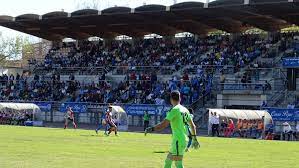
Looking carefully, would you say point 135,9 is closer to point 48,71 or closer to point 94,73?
point 94,73

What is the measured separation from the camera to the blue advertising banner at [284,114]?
45662mm

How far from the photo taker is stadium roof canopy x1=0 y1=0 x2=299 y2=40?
186ft

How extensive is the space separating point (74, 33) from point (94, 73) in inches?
407

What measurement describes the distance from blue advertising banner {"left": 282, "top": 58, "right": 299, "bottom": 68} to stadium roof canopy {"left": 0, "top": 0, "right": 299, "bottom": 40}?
4.65 m

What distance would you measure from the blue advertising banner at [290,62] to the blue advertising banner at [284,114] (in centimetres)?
684

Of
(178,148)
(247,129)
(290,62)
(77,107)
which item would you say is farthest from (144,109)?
(178,148)

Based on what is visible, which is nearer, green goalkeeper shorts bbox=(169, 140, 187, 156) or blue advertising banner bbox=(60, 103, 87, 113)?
green goalkeeper shorts bbox=(169, 140, 187, 156)

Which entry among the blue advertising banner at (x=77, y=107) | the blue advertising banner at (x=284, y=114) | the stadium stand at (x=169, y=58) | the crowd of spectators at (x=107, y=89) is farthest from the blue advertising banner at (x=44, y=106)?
the blue advertising banner at (x=284, y=114)

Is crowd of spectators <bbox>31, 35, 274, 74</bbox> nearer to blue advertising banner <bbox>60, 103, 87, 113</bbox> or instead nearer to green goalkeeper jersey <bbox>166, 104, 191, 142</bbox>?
blue advertising banner <bbox>60, 103, 87, 113</bbox>

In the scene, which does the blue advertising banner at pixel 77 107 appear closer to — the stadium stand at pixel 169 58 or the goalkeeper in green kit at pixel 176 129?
the stadium stand at pixel 169 58

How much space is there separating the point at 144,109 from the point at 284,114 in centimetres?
1335

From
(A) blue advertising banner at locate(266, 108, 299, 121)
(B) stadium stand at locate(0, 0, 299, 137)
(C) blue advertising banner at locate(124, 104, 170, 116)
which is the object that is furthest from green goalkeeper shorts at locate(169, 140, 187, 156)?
(C) blue advertising banner at locate(124, 104, 170, 116)

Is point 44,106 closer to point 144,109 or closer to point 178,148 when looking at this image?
point 144,109

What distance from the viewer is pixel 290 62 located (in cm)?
5231
